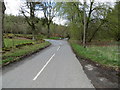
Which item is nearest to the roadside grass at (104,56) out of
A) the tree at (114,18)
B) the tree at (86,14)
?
the tree at (86,14)

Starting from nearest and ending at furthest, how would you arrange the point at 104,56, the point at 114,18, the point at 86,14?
the point at 104,56 < the point at 114,18 < the point at 86,14

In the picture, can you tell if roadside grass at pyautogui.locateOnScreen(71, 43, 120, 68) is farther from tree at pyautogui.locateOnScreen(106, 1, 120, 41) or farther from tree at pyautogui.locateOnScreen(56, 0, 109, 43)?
tree at pyautogui.locateOnScreen(106, 1, 120, 41)

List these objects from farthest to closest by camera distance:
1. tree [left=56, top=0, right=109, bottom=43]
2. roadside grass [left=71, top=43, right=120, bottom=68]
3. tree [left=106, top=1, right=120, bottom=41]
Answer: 1. tree [left=56, top=0, right=109, bottom=43]
2. tree [left=106, top=1, right=120, bottom=41]
3. roadside grass [left=71, top=43, right=120, bottom=68]

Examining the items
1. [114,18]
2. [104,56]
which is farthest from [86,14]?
[104,56]

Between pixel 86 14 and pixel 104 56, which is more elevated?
pixel 86 14

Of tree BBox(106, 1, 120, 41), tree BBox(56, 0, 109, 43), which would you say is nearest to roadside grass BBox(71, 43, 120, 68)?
tree BBox(56, 0, 109, 43)

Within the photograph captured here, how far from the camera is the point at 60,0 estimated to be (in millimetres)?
19844

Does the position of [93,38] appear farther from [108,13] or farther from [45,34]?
[45,34]

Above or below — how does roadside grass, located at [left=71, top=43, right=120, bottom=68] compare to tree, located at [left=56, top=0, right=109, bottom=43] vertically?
below

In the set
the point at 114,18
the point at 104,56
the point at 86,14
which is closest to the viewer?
the point at 104,56

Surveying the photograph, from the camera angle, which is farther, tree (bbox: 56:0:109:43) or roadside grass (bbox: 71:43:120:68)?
tree (bbox: 56:0:109:43)

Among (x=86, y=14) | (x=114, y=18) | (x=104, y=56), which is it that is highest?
(x=86, y=14)

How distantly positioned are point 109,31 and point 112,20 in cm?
317

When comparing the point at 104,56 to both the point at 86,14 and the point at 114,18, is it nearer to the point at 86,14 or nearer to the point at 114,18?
the point at 114,18
